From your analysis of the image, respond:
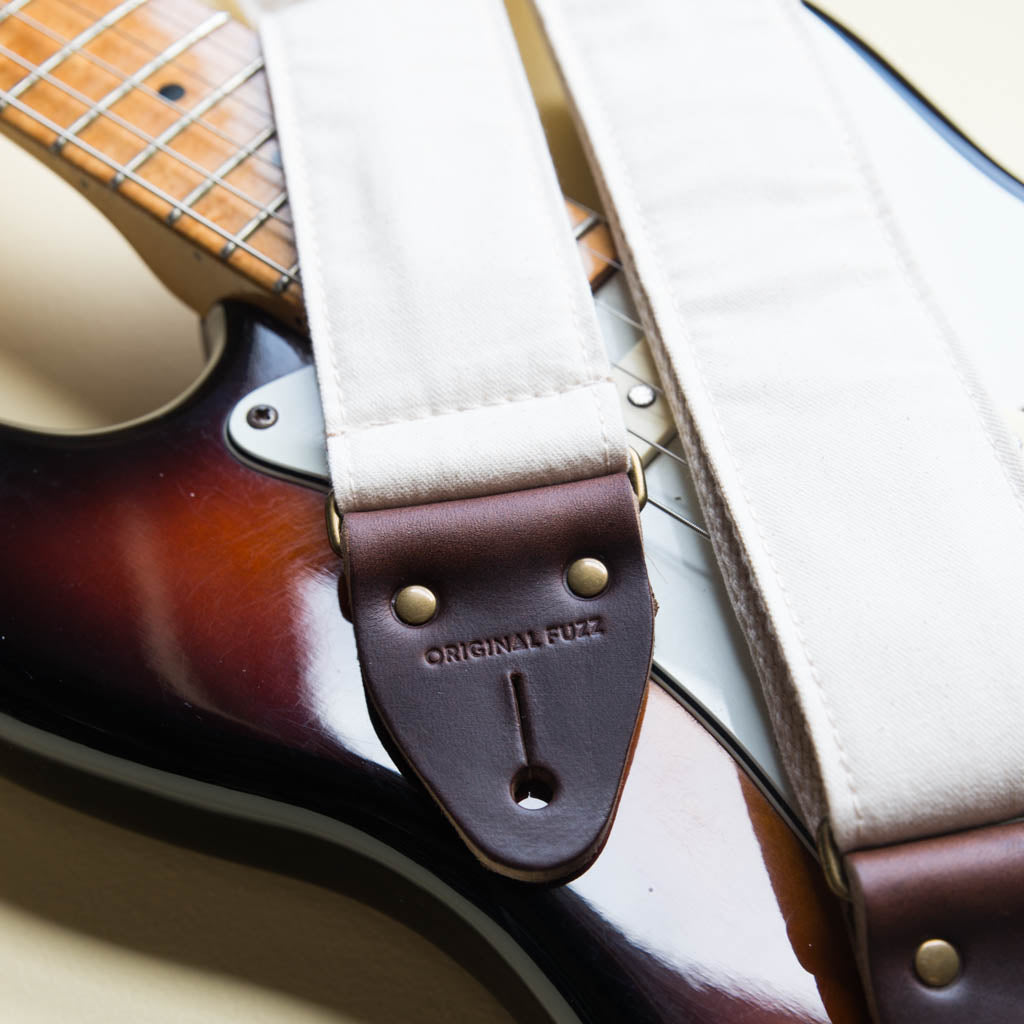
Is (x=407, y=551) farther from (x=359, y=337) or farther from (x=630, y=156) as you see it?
(x=630, y=156)

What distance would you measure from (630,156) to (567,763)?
0.92 ft

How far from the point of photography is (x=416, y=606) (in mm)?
351

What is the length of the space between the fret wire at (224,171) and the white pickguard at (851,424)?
0.10 m

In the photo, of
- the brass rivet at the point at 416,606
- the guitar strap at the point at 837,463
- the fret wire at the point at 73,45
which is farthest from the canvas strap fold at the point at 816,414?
the fret wire at the point at 73,45

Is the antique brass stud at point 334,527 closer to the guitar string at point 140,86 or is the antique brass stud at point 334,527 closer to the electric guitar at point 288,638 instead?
the electric guitar at point 288,638

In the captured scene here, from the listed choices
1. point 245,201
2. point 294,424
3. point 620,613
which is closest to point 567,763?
point 620,613

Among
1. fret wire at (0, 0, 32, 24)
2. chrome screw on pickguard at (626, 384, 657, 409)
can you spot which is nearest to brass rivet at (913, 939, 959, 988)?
chrome screw on pickguard at (626, 384, 657, 409)

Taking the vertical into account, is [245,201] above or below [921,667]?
above

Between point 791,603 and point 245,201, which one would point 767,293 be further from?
point 245,201

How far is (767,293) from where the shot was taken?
0.42 metres

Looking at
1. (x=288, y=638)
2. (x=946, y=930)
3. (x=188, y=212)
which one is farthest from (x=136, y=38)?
(x=946, y=930)

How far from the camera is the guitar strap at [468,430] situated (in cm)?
34

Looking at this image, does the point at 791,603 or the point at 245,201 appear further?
the point at 245,201

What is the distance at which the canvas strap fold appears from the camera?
1.09ft
